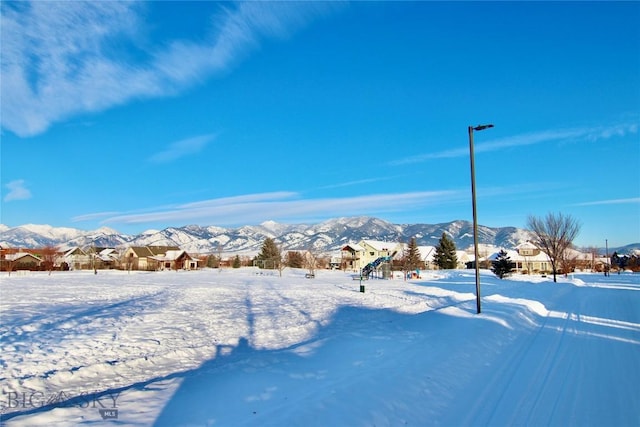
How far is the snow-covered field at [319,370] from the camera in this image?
5.80 metres

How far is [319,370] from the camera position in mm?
7961

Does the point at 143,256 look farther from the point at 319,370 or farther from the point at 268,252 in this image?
the point at 319,370

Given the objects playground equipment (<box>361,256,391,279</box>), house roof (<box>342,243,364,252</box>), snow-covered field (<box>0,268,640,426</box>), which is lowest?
snow-covered field (<box>0,268,640,426</box>)

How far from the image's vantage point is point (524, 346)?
10.4 m

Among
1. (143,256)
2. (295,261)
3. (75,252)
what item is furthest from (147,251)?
(295,261)

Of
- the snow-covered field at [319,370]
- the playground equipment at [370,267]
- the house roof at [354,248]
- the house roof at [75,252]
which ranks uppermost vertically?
the house roof at [354,248]

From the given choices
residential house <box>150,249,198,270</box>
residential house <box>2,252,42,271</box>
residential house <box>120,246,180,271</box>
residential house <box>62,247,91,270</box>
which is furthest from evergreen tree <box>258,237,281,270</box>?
residential house <box>2,252,42,271</box>

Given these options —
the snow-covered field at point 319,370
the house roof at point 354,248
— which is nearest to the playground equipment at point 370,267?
the snow-covered field at point 319,370

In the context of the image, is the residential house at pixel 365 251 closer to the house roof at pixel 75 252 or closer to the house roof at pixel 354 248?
the house roof at pixel 354 248

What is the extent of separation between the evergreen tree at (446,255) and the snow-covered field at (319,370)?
6263 centimetres

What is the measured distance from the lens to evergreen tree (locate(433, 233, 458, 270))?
77438mm

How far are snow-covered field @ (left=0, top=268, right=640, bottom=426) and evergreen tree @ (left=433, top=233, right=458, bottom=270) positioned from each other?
6263 centimetres

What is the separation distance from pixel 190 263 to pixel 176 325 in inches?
3471

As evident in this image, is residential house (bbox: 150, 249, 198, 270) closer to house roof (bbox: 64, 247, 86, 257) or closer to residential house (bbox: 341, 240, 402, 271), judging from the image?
house roof (bbox: 64, 247, 86, 257)
